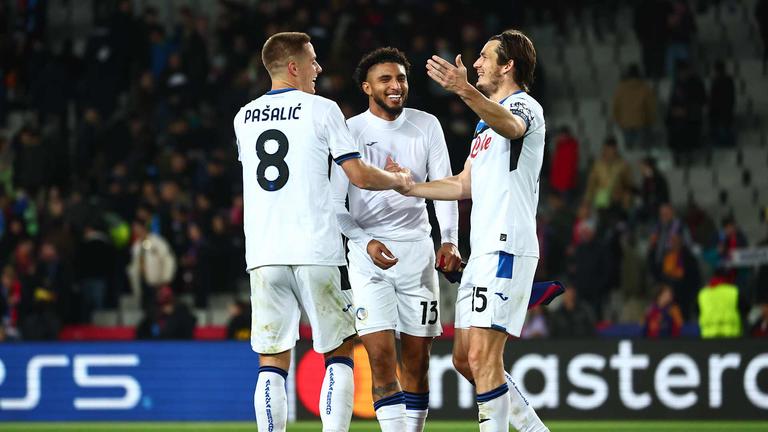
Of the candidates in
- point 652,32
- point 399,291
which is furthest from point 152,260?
point 399,291

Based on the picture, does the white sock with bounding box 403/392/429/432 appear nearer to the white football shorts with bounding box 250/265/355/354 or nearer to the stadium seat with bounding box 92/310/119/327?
the white football shorts with bounding box 250/265/355/354

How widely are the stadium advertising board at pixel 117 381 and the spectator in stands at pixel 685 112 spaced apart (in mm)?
8091

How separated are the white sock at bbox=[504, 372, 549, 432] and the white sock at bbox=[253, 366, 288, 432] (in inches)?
55.0

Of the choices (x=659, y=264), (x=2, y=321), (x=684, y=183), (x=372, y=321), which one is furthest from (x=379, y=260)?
(x=684, y=183)

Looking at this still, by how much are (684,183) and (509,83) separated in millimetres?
12714

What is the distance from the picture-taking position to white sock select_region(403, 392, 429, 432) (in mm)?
8898

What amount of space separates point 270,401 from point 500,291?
1.51m

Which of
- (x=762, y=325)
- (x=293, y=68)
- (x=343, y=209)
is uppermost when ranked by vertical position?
(x=293, y=68)

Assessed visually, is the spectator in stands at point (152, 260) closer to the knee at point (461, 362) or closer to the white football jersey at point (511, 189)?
the knee at point (461, 362)

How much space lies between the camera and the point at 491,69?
26.7 feet

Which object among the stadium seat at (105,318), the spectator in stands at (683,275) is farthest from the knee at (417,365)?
the stadium seat at (105,318)

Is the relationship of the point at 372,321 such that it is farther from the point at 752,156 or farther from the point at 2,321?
the point at 752,156

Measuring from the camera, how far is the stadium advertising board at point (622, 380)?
47.4 ft

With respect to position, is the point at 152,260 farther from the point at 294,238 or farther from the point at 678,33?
the point at 294,238
